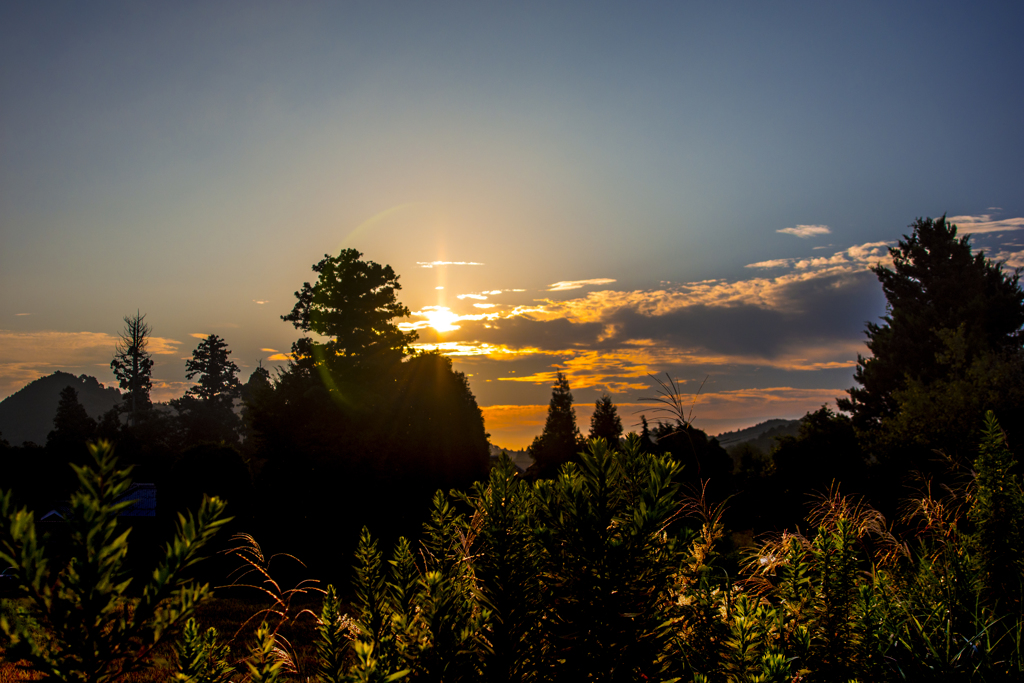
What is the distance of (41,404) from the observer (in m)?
83.9

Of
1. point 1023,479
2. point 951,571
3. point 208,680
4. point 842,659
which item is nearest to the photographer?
point 208,680

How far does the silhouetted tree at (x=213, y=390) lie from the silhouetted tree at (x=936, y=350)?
52967 mm

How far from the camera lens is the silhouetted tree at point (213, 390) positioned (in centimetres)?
5188

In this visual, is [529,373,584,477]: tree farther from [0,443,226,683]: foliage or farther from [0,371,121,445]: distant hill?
[0,371,121,445]: distant hill

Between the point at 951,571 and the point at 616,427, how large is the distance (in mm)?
45183

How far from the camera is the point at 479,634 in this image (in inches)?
46.3

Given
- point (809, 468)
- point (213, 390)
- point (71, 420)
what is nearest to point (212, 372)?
point (213, 390)

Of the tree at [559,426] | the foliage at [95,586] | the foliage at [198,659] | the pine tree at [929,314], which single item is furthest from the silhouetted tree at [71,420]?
the pine tree at [929,314]

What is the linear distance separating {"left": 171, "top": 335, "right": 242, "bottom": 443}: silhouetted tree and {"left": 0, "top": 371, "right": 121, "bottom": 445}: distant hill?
80.8ft

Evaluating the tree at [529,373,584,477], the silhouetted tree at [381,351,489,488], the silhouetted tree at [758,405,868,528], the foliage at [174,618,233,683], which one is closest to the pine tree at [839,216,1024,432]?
the silhouetted tree at [758,405,868,528]

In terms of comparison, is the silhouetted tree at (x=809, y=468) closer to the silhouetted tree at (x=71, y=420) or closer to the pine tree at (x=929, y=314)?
the pine tree at (x=929, y=314)

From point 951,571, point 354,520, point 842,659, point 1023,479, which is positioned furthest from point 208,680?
point 354,520

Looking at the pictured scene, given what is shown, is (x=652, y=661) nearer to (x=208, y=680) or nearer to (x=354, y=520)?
(x=208, y=680)

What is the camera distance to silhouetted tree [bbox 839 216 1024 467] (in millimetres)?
24062
